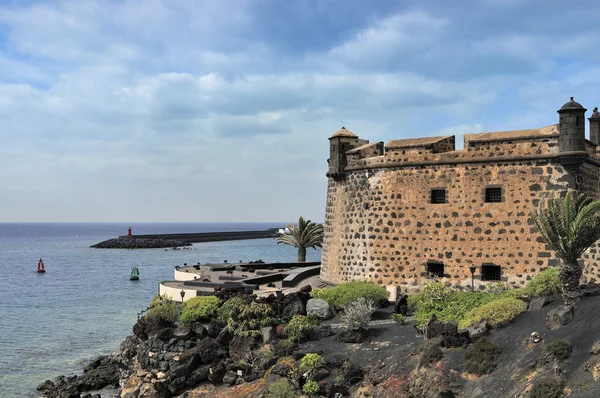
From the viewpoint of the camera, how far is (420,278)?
2616 centimetres

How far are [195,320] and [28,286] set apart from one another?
5455cm

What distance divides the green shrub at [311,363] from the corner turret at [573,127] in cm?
1365

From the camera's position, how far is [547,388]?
13367 millimetres

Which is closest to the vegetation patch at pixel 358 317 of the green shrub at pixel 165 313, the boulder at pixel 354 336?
the boulder at pixel 354 336

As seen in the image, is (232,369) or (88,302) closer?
(232,369)

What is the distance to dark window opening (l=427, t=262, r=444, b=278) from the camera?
84.8 feet

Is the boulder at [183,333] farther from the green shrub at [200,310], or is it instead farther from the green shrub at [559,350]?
the green shrub at [559,350]

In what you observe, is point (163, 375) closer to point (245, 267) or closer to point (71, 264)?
point (245, 267)

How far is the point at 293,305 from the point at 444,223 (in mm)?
8087

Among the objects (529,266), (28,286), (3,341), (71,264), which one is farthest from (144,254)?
(529,266)

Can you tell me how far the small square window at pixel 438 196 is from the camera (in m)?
26.0

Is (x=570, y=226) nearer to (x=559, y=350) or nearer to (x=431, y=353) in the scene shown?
(x=559, y=350)

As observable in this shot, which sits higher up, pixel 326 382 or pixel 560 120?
pixel 560 120

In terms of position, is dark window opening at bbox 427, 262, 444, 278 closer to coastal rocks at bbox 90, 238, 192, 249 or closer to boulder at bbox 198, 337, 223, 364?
boulder at bbox 198, 337, 223, 364
